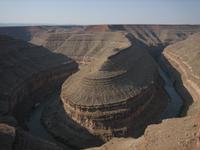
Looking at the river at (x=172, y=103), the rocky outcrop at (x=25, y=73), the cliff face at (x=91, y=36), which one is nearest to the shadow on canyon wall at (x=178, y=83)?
the river at (x=172, y=103)

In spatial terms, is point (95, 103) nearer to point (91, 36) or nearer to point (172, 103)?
point (172, 103)

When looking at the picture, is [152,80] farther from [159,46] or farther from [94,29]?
[94,29]

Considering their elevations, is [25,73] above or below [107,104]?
below

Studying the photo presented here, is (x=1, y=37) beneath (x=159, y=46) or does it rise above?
above

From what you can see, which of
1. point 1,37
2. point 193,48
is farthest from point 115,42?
point 1,37

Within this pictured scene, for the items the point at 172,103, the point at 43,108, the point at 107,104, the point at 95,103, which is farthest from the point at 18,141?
the point at 172,103

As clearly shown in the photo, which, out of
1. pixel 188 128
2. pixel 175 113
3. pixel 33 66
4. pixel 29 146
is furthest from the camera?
pixel 33 66

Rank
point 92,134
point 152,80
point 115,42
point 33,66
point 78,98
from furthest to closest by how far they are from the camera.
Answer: point 115,42 → point 33,66 → point 152,80 → point 78,98 → point 92,134

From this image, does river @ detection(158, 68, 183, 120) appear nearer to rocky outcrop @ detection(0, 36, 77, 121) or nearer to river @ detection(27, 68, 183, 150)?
river @ detection(27, 68, 183, 150)

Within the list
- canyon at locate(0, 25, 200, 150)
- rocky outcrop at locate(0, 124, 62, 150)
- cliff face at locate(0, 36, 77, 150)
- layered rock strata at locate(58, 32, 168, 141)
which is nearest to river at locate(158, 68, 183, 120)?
canyon at locate(0, 25, 200, 150)
